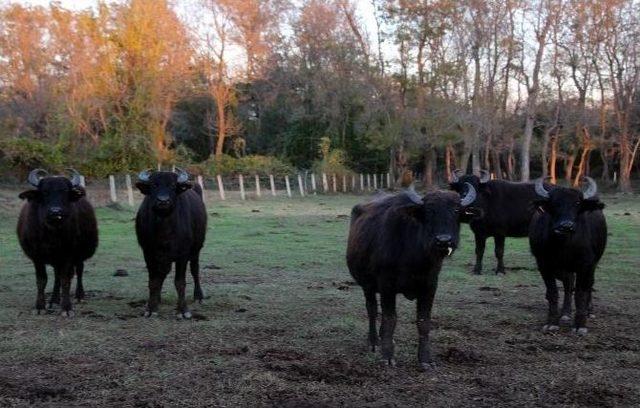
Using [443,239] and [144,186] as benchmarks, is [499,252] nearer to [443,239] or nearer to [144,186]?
[144,186]

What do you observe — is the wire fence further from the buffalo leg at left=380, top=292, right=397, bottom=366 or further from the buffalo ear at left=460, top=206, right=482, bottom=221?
the buffalo ear at left=460, top=206, right=482, bottom=221

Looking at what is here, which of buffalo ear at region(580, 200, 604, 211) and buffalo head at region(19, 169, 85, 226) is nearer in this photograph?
buffalo ear at region(580, 200, 604, 211)

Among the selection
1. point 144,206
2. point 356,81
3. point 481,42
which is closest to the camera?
point 144,206

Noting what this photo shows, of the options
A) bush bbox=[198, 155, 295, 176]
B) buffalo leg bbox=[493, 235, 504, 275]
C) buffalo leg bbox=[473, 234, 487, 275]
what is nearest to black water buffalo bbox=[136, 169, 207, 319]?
buffalo leg bbox=[473, 234, 487, 275]

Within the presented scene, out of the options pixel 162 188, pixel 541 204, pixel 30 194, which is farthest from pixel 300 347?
pixel 30 194

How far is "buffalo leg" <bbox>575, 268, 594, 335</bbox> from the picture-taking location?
8.34m

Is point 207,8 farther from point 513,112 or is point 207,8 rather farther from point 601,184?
point 601,184

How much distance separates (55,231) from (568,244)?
6.76 m

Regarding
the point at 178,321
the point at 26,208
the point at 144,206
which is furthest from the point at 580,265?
the point at 26,208

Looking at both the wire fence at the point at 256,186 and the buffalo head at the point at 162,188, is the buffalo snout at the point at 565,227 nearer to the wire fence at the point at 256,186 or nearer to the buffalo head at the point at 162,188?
the buffalo head at the point at 162,188

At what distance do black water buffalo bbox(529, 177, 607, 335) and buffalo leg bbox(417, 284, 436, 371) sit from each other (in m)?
2.24

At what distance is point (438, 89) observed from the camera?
157 ft

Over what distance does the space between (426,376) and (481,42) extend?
4448 centimetres

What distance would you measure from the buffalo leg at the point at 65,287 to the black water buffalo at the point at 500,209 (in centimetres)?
737
